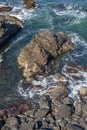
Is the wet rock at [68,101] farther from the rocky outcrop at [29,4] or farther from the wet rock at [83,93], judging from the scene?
the rocky outcrop at [29,4]

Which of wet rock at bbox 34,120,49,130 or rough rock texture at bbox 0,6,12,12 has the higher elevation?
rough rock texture at bbox 0,6,12,12

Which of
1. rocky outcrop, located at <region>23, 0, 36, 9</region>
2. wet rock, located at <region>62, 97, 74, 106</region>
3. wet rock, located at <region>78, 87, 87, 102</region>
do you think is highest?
rocky outcrop, located at <region>23, 0, 36, 9</region>

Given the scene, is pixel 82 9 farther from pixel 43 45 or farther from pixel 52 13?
pixel 43 45

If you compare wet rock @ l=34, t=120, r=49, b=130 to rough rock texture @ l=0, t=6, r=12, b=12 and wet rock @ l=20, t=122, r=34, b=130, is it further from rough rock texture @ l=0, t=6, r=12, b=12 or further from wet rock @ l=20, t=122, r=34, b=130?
rough rock texture @ l=0, t=6, r=12, b=12

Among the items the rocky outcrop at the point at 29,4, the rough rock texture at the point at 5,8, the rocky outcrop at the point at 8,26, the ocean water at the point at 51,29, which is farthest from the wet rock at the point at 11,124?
the rocky outcrop at the point at 29,4

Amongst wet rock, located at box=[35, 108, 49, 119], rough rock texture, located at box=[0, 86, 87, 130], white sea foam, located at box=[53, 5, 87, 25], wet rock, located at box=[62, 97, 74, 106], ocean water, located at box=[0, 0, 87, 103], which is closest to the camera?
rough rock texture, located at box=[0, 86, 87, 130]

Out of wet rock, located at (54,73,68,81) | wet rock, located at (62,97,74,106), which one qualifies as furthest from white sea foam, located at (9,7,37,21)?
wet rock, located at (62,97,74,106)

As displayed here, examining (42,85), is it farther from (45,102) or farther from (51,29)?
(51,29)
